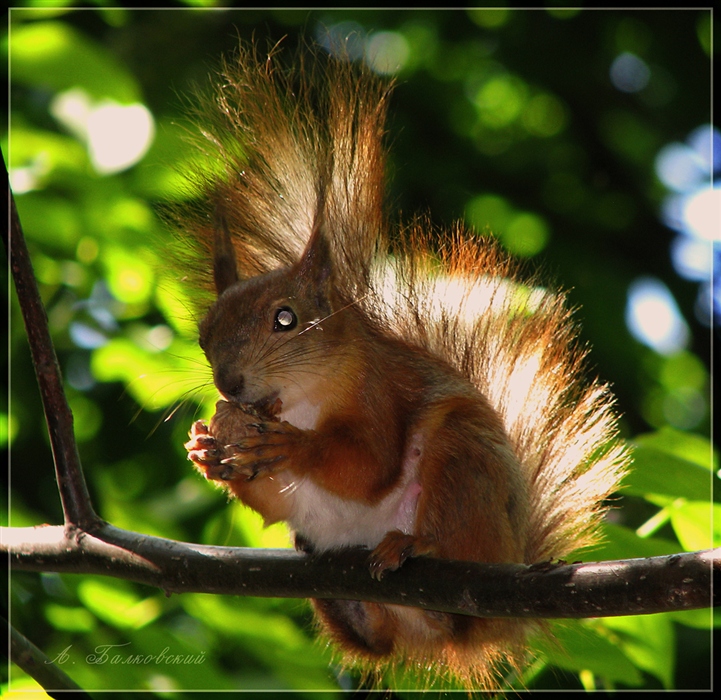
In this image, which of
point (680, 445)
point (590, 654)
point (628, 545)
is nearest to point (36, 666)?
point (590, 654)

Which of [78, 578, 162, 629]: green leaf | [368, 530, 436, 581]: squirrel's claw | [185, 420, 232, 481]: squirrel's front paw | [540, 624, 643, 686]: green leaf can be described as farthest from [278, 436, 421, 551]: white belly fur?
[78, 578, 162, 629]: green leaf

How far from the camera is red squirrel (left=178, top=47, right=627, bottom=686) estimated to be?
7.02ft

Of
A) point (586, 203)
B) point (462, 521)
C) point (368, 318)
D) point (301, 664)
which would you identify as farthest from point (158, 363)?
point (586, 203)

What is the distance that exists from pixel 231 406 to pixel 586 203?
12.9 feet

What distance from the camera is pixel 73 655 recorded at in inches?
90.4

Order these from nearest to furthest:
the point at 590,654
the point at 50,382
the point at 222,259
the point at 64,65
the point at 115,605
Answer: the point at 50,382
the point at 590,654
the point at 222,259
the point at 115,605
the point at 64,65

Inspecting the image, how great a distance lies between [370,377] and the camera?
2.26 meters

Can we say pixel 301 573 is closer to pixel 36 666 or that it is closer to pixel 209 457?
pixel 209 457

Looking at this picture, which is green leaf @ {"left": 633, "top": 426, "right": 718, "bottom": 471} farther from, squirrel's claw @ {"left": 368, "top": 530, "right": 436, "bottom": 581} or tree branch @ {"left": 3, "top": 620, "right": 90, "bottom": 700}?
tree branch @ {"left": 3, "top": 620, "right": 90, "bottom": 700}

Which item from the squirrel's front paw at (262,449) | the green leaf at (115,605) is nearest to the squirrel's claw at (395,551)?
the squirrel's front paw at (262,449)

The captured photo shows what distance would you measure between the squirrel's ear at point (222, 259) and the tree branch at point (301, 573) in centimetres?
78

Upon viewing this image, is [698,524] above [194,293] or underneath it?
underneath

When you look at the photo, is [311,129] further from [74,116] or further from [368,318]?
[74,116]

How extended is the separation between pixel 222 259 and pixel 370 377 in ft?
1.93
